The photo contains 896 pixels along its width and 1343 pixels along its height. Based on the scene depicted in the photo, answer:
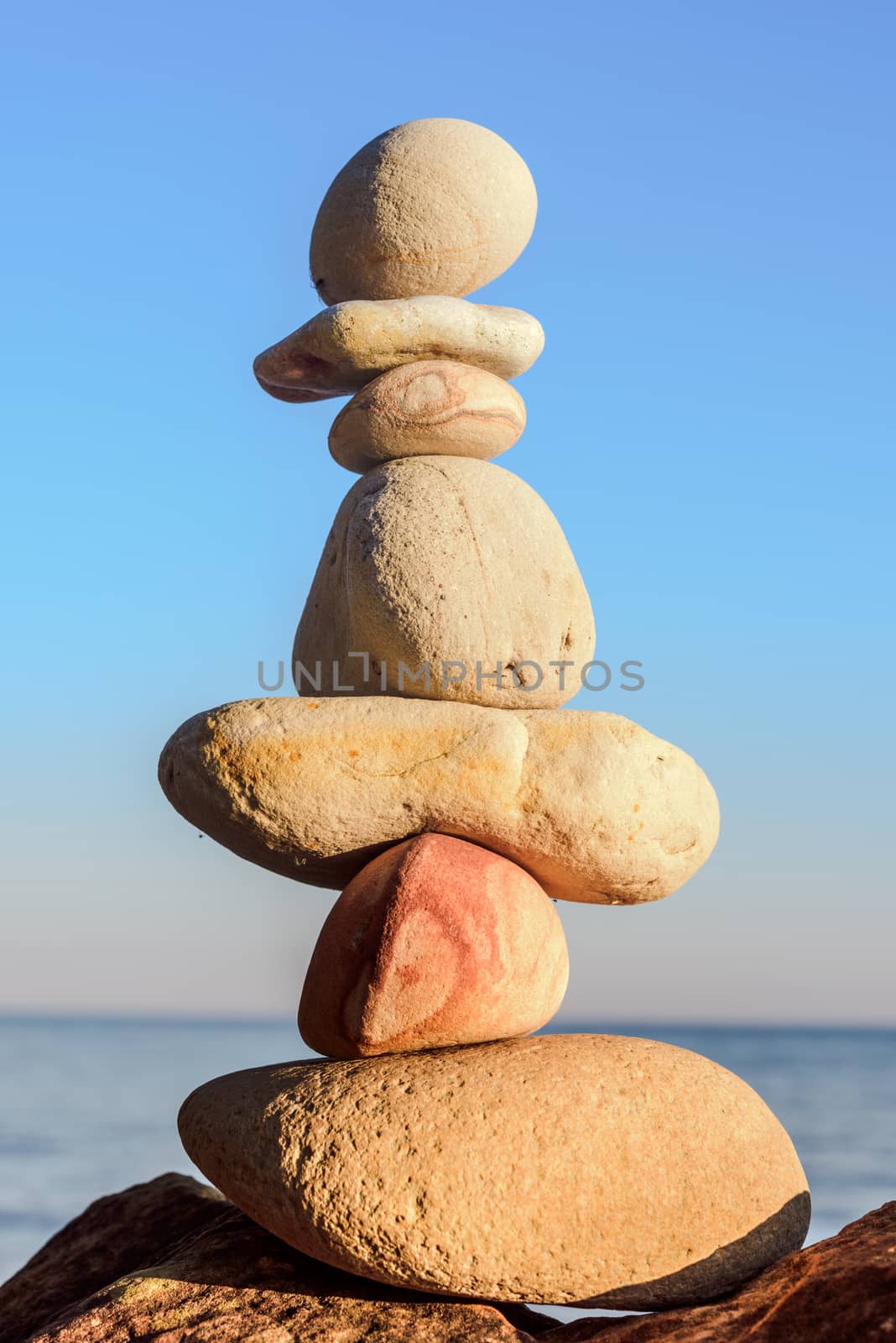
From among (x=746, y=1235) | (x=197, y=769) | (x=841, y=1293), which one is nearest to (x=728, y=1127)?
(x=746, y=1235)

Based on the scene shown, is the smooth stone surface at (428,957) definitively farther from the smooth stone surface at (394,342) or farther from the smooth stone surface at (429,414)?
the smooth stone surface at (394,342)

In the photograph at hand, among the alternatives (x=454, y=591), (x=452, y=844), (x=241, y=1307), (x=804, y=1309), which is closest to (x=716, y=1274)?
(x=804, y=1309)

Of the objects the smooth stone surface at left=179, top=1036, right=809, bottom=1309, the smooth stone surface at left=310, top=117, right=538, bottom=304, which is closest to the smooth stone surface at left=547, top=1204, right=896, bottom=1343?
→ the smooth stone surface at left=179, top=1036, right=809, bottom=1309

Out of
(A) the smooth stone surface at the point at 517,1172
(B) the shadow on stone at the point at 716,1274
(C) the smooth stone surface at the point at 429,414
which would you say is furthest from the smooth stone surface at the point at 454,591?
(B) the shadow on stone at the point at 716,1274

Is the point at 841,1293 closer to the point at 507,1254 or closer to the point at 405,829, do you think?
the point at 507,1254

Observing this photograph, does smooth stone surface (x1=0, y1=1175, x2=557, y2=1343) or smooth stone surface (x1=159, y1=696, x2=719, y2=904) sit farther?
smooth stone surface (x1=159, y1=696, x2=719, y2=904)

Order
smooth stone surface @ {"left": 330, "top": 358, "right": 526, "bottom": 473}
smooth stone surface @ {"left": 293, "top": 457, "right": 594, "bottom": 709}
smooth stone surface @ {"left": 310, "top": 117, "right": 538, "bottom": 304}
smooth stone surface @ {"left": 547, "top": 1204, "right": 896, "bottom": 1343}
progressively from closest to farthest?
smooth stone surface @ {"left": 547, "top": 1204, "right": 896, "bottom": 1343}, smooth stone surface @ {"left": 293, "top": 457, "right": 594, "bottom": 709}, smooth stone surface @ {"left": 330, "top": 358, "right": 526, "bottom": 473}, smooth stone surface @ {"left": 310, "top": 117, "right": 538, "bottom": 304}

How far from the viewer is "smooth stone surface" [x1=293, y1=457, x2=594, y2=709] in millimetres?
5738

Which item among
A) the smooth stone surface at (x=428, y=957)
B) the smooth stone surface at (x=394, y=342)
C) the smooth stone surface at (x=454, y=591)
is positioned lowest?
the smooth stone surface at (x=428, y=957)

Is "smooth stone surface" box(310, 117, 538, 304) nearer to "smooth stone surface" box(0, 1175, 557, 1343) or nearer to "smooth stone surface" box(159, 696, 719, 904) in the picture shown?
"smooth stone surface" box(159, 696, 719, 904)

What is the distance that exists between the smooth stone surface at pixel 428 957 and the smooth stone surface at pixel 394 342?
249cm

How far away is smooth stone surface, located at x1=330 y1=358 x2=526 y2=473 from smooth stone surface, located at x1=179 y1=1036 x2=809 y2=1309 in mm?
2905

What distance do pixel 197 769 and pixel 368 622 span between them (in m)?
1.04

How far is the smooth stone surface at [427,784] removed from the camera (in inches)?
208
